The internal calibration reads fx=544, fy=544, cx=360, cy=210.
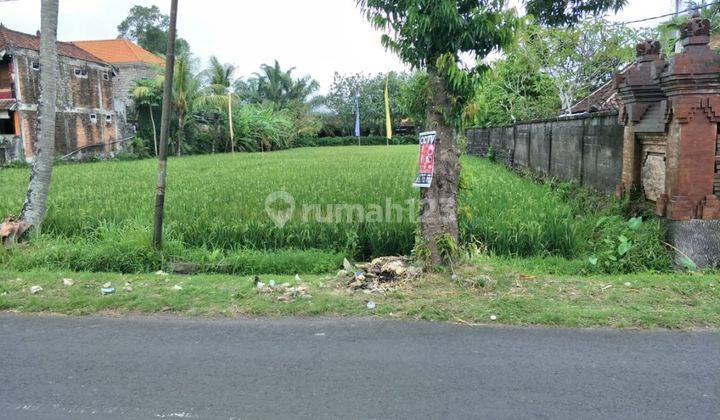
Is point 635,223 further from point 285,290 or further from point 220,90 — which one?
point 220,90

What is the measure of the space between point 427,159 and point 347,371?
2904 mm

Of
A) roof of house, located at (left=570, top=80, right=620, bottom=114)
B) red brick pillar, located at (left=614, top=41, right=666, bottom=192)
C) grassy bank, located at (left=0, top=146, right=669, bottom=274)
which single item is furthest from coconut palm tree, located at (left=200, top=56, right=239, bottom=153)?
red brick pillar, located at (left=614, top=41, right=666, bottom=192)

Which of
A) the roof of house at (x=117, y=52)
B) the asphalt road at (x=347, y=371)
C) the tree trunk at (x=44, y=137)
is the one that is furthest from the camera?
the roof of house at (x=117, y=52)

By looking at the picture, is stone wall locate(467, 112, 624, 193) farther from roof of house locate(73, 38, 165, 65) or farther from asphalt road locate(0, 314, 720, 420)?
roof of house locate(73, 38, 165, 65)

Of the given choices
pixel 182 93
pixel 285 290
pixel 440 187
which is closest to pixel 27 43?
pixel 182 93

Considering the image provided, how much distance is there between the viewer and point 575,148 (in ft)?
37.3

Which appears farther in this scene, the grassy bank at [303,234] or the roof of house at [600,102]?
the roof of house at [600,102]

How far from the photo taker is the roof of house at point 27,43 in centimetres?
2489

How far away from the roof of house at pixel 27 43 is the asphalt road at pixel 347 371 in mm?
25434

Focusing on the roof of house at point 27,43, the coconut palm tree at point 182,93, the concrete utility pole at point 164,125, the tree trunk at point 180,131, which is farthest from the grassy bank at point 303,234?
the tree trunk at point 180,131

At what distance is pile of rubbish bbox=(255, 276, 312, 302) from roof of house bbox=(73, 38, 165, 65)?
43.1 m

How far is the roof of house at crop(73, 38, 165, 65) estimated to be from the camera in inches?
1759

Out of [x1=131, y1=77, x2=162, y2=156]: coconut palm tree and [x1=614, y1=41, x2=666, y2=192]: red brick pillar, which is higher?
[x1=131, y1=77, x2=162, y2=156]: coconut palm tree

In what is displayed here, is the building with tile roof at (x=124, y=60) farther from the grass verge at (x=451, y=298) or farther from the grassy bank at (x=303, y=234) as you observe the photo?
the grass verge at (x=451, y=298)
